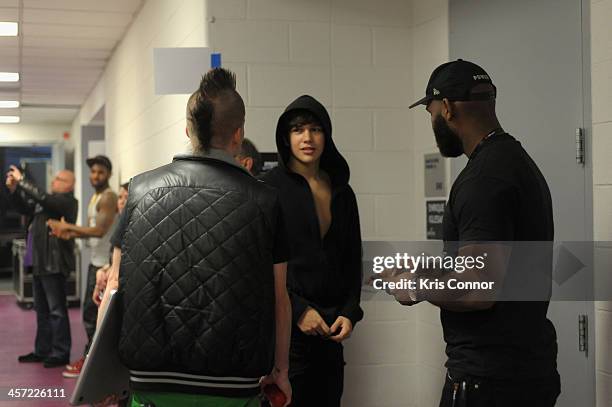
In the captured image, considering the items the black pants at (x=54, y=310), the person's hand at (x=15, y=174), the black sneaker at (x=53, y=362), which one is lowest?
the black sneaker at (x=53, y=362)

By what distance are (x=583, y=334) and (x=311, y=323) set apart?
3.02 ft

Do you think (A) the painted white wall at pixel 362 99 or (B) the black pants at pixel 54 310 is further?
(B) the black pants at pixel 54 310

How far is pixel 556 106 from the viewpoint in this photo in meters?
2.99

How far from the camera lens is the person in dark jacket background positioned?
6.49 meters

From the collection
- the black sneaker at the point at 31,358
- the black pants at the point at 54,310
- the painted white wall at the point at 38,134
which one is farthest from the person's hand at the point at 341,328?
the painted white wall at the point at 38,134

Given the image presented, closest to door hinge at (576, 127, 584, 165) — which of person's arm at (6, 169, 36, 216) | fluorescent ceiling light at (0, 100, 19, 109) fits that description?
person's arm at (6, 169, 36, 216)

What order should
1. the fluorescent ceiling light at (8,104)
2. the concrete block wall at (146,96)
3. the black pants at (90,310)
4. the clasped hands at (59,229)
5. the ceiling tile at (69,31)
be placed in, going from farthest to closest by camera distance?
the fluorescent ceiling light at (8,104) → the ceiling tile at (69,31) → the clasped hands at (59,229) → the black pants at (90,310) → the concrete block wall at (146,96)

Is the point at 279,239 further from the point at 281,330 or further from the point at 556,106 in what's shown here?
the point at 556,106

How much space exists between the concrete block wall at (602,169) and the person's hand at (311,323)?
2.98 ft

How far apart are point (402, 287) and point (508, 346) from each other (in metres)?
0.31

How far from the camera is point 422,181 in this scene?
13.4 ft

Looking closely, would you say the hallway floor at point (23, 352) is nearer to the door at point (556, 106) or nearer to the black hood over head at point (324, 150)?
the black hood over head at point (324, 150)

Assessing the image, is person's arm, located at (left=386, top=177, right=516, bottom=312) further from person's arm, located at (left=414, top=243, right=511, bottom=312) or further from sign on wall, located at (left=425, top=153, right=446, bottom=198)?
sign on wall, located at (left=425, top=153, right=446, bottom=198)

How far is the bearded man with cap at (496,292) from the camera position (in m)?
2.08
